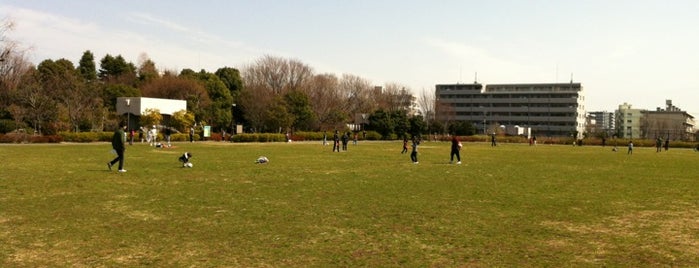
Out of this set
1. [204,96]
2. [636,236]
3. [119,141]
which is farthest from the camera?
[204,96]

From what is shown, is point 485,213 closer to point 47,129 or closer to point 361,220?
point 361,220

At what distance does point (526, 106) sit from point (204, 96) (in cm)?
9953

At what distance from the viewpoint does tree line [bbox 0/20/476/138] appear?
2007 inches

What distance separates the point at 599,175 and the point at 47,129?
1822 inches

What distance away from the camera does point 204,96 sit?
7375 cm

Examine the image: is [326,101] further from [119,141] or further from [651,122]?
[651,122]

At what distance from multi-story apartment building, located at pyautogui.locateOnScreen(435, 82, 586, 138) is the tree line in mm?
48157

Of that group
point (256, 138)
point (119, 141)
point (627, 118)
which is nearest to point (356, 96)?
point (256, 138)

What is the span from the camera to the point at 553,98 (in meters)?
140

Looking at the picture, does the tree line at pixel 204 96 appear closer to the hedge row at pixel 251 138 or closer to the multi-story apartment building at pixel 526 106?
the hedge row at pixel 251 138

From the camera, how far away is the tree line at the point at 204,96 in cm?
5097

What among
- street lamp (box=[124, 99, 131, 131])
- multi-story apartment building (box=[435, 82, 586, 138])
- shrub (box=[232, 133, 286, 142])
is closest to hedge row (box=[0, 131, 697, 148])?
shrub (box=[232, 133, 286, 142])

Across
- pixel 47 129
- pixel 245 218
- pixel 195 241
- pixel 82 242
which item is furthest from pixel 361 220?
pixel 47 129

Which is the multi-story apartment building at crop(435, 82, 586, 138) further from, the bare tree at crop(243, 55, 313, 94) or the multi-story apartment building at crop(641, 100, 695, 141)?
the bare tree at crop(243, 55, 313, 94)
